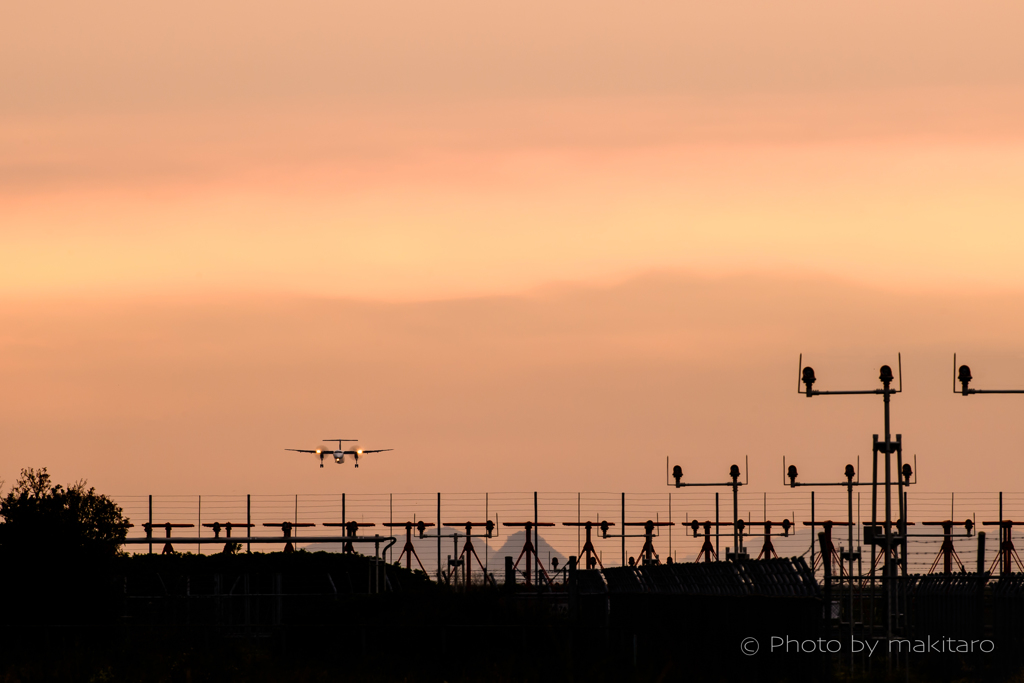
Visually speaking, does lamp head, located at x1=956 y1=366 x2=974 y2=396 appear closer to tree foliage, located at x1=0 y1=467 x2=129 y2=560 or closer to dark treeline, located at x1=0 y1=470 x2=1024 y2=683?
dark treeline, located at x1=0 y1=470 x2=1024 y2=683

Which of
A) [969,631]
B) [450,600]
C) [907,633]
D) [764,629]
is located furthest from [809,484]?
[764,629]

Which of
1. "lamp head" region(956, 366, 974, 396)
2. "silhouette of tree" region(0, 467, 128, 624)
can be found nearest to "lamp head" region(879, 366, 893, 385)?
"lamp head" region(956, 366, 974, 396)

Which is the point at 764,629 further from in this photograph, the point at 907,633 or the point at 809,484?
the point at 809,484

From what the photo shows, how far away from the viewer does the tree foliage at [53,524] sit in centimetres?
4775

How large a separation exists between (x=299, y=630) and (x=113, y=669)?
6.24 metres

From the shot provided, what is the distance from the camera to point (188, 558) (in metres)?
68.1

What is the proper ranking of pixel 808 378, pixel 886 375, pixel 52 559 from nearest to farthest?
pixel 886 375
pixel 808 378
pixel 52 559

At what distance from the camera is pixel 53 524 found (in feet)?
158

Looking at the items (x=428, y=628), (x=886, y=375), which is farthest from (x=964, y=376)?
(x=428, y=628)

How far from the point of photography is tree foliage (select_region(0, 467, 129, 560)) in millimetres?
47750

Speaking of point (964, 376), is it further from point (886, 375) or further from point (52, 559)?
point (52, 559)

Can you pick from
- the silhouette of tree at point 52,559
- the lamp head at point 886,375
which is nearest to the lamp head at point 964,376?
the lamp head at point 886,375

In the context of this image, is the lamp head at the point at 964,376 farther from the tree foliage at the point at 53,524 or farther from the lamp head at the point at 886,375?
the tree foliage at the point at 53,524

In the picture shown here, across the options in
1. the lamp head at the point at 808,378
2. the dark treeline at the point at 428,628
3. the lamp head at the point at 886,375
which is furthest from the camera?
the lamp head at the point at 808,378
